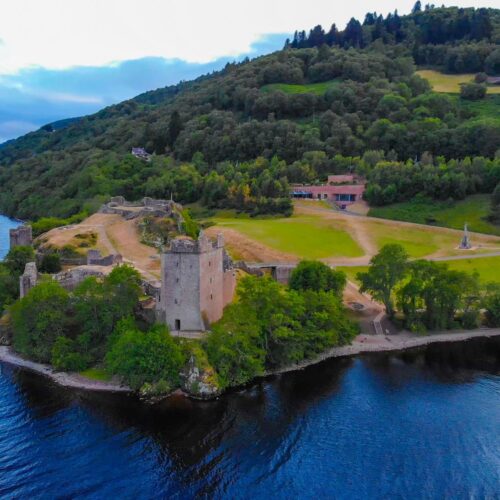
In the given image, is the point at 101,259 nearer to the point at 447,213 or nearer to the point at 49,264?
the point at 49,264

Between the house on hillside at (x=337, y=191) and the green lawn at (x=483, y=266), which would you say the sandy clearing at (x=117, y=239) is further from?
the green lawn at (x=483, y=266)

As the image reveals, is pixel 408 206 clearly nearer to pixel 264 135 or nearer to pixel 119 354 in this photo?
pixel 264 135

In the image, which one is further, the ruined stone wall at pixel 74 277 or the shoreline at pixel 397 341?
the ruined stone wall at pixel 74 277

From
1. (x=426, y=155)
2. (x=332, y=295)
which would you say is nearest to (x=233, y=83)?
(x=426, y=155)

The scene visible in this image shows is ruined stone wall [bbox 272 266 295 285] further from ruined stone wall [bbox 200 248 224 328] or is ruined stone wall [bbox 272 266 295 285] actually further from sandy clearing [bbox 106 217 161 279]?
ruined stone wall [bbox 200 248 224 328]

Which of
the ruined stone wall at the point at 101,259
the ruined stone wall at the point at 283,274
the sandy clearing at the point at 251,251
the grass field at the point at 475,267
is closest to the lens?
the ruined stone wall at the point at 101,259

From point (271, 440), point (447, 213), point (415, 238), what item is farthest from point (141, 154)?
point (271, 440)

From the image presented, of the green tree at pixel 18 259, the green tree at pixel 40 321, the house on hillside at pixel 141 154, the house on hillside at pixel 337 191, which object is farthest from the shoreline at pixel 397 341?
the house on hillside at pixel 141 154
